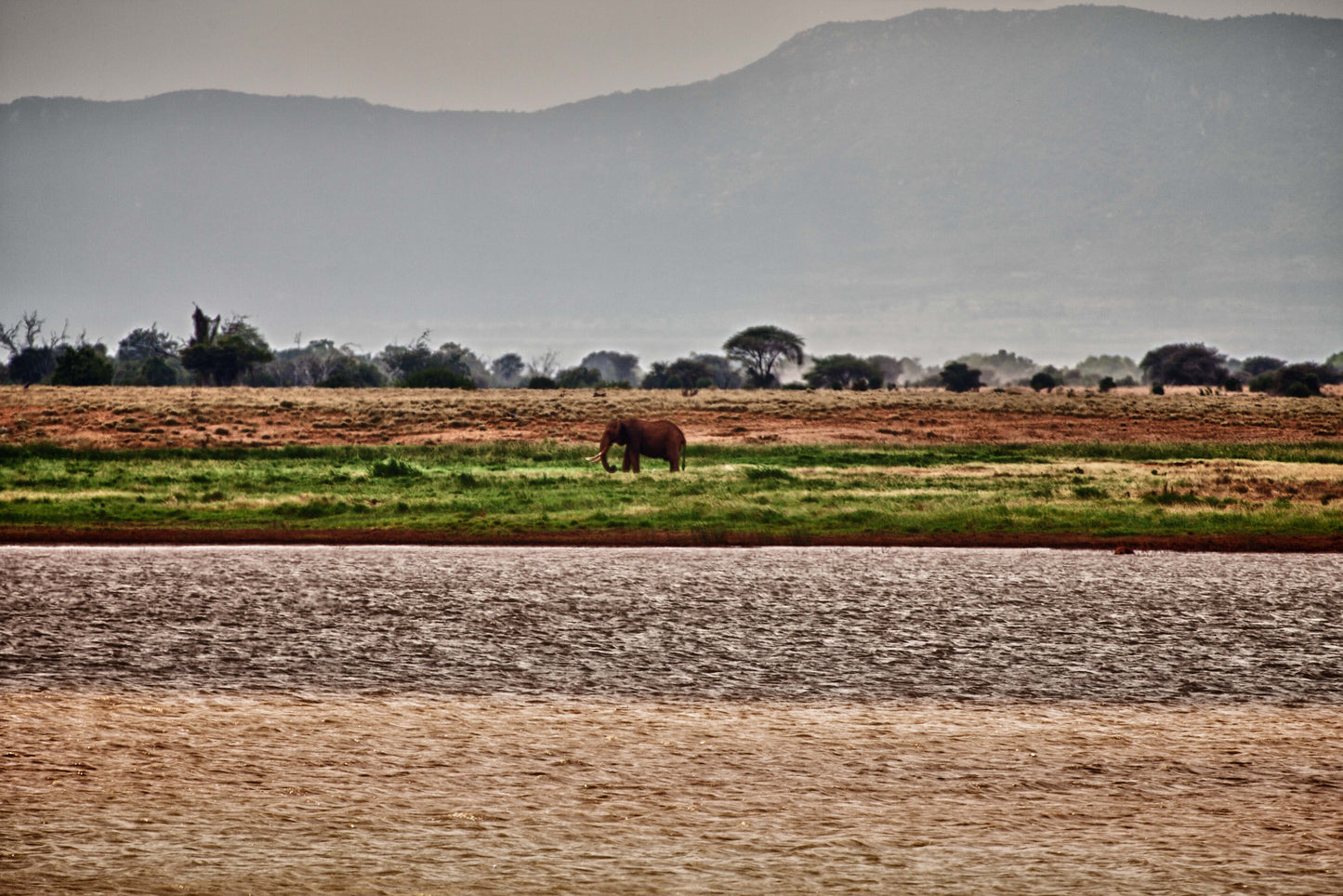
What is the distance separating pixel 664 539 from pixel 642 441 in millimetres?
12642

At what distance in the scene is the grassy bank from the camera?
26.6 m

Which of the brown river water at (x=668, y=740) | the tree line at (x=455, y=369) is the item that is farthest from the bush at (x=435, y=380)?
the brown river water at (x=668, y=740)

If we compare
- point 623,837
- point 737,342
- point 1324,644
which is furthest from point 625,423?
point 737,342

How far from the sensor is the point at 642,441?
36.7m

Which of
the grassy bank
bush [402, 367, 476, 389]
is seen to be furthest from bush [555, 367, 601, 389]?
the grassy bank

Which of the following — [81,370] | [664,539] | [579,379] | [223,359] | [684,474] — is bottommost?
[664,539]

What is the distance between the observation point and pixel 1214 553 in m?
22.2

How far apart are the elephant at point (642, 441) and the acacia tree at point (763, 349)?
79896 millimetres

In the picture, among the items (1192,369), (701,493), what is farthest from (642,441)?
(1192,369)

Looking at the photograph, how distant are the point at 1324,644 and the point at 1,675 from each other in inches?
459

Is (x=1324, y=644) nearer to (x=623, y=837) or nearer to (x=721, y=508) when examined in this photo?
(x=623, y=837)

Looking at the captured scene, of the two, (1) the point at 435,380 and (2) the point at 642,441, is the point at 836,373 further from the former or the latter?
(2) the point at 642,441

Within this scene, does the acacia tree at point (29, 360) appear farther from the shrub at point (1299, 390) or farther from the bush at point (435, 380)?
the shrub at point (1299, 390)

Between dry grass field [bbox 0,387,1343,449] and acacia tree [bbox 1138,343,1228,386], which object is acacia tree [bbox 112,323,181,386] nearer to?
dry grass field [bbox 0,387,1343,449]
